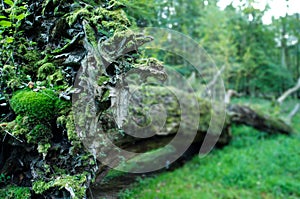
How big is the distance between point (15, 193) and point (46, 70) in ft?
2.49

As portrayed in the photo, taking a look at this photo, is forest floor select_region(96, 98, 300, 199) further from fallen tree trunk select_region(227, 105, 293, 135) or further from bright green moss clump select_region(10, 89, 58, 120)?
bright green moss clump select_region(10, 89, 58, 120)

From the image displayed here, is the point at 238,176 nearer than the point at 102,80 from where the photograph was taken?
No

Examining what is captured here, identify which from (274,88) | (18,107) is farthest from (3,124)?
(274,88)

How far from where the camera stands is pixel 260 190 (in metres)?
4.14

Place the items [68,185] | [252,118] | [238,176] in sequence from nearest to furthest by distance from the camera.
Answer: [68,185], [238,176], [252,118]

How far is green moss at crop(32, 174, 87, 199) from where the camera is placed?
48.1 inches

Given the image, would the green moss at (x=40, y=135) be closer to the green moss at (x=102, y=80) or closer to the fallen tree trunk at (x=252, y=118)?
the green moss at (x=102, y=80)

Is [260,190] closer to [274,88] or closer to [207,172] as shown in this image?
[207,172]

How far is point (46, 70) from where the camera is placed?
5.31ft

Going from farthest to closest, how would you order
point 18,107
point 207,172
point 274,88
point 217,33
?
point 274,88
point 217,33
point 207,172
point 18,107

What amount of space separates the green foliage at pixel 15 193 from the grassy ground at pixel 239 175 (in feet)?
5.86

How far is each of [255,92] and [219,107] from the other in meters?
9.90

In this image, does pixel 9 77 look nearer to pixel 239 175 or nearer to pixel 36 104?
pixel 36 104

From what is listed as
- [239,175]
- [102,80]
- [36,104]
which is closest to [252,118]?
[239,175]
